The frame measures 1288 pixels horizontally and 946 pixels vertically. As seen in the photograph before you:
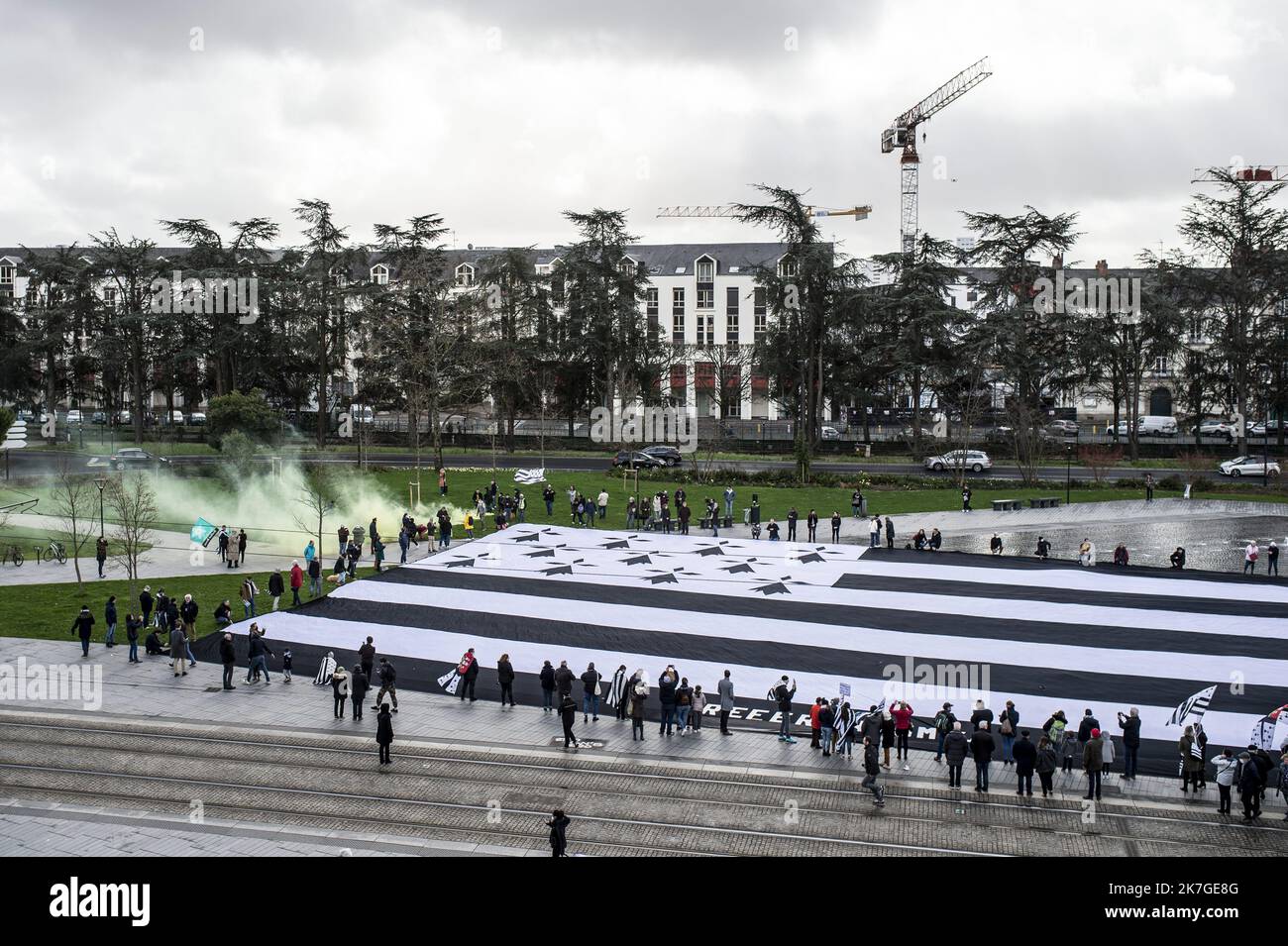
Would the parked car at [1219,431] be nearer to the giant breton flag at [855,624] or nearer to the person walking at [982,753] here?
the giant breton flag at [855,624]

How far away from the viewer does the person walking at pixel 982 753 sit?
18.0 m

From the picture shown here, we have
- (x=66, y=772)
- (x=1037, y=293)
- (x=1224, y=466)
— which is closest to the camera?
(x=66, y=772)

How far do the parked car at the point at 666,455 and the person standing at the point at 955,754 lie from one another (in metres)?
42.3

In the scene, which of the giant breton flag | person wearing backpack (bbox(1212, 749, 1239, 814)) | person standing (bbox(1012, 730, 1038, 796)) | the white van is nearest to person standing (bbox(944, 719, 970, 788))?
person standing (bbox(1012, 730, 1038, 796))

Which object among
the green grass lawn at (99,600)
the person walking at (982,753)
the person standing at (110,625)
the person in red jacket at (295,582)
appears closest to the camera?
the person walking at (982,753)

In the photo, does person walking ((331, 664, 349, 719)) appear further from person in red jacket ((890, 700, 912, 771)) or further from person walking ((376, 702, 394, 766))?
person in red jacket ((890, 700, 912, 771))

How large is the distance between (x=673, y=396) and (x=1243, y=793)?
66.6m


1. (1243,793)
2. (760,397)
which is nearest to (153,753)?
(1243,793)

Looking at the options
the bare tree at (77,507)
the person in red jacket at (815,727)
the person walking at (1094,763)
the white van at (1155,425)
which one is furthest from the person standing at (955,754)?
the white van at (1155,425)

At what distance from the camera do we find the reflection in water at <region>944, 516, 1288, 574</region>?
3684 centimetres

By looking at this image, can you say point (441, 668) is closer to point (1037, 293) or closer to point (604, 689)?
point (604, 689)

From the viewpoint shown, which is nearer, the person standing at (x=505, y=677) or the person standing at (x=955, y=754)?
the person standing at (x=955, y=754)

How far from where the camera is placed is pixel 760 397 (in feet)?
262
